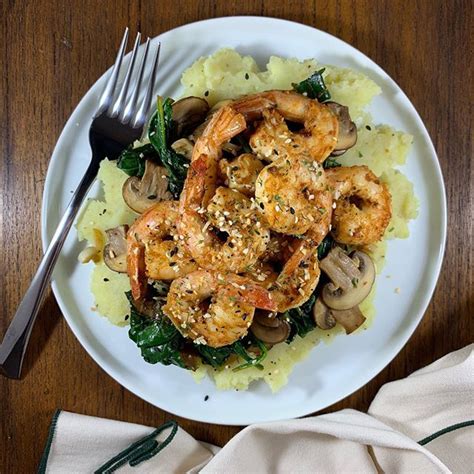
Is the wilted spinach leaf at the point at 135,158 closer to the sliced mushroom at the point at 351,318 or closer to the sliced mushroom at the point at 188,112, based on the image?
the sliced mushroom at the point at 188,112

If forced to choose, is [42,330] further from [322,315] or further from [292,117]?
[292,117]

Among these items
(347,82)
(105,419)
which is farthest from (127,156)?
(105,419)

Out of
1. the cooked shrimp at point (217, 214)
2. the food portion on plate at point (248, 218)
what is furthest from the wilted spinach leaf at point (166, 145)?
the cooked shrimp at point (217, 214)

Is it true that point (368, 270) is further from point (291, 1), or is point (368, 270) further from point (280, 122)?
point (291, 1)

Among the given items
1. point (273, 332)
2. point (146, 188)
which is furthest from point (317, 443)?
point (146, 188)

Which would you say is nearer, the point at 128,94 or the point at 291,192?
the point at 291,192

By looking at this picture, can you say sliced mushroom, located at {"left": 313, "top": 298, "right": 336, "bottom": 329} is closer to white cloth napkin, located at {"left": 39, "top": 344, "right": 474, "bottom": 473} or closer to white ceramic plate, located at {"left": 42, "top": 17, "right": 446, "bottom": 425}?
white ceramic plate, located at {"left": 42, "top": 17, "right": 446, "bottom": 425}
